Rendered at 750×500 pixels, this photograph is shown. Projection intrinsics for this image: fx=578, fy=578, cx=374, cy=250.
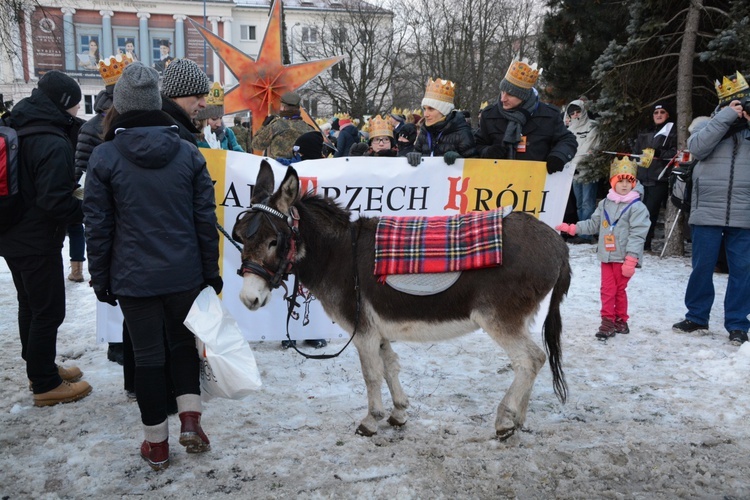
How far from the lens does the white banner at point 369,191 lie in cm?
540

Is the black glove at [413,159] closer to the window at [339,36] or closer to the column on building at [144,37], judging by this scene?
the window at [339,36]

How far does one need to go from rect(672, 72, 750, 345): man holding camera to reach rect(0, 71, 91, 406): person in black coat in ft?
19.3

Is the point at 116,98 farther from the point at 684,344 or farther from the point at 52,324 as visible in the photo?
the point at 684,344

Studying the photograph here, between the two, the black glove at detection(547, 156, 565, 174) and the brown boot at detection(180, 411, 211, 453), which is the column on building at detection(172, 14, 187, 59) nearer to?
the black glove at detection(547, 156, 565, 174)

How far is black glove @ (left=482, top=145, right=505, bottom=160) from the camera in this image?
5906 millimetres

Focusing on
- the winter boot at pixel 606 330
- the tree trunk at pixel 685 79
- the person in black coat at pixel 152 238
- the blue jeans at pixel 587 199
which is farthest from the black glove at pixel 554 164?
the blue jeans at pixel 587 199

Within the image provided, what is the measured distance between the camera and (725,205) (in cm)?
595

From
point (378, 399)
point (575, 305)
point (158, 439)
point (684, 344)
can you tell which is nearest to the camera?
point (158, 439)

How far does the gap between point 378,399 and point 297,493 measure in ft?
3.20

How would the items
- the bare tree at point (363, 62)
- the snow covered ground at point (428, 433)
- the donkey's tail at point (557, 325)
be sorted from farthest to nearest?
the bare tree at point (363, 62), the donkey's tail at point (557, 325), the snow covered ground at point (428, 433)

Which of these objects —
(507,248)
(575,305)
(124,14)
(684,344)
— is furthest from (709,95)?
(124,14)

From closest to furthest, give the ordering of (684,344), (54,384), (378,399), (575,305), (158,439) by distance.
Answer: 1. (158,439)
2. (378,399)
3. (54,384)
4. (684,344)
5. (575,305)

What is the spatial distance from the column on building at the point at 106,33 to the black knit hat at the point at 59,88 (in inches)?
2501

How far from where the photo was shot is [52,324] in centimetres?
436
